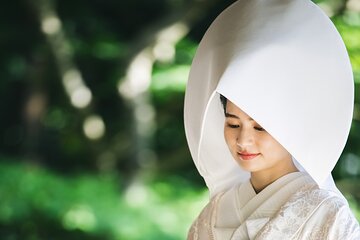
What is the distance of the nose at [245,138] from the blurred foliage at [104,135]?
2431mm

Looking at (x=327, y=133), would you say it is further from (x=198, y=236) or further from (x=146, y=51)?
(x=146, y=51)

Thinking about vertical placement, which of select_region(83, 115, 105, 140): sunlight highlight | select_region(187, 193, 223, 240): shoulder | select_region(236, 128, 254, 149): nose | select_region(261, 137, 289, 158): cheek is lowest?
select_region(187, 193, 223, 240): shoulder

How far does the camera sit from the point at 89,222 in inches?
170

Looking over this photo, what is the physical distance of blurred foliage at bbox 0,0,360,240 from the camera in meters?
4.38

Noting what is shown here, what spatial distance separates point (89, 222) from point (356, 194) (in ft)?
5.23

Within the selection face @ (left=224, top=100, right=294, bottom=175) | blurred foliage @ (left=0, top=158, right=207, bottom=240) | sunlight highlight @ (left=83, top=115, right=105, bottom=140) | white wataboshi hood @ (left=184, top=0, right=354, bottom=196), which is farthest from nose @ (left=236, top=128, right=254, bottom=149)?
sunlight highlight @ (left=83, top=115, right=105, bottom=140)

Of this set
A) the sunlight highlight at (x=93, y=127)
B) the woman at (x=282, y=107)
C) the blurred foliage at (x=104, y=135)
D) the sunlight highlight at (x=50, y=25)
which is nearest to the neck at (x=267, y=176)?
the woman at (x=282, y=107)

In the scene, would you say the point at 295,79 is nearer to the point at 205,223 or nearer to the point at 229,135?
the point at 229,135

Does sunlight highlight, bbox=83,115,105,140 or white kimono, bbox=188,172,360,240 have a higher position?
sunlight highlight, bbox=83,115,105,140

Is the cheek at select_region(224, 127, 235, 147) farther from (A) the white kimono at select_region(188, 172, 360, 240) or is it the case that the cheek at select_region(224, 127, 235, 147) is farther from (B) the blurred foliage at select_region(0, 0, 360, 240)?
(B) the blurred foliage at select_region(0, 0, 360, 240)

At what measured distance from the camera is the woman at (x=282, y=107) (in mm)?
1383

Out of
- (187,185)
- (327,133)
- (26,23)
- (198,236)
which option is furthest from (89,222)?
(327,133)

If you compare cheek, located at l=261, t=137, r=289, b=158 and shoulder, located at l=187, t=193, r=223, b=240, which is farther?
shoulder, located at l=187, t=193, r=223, b=240

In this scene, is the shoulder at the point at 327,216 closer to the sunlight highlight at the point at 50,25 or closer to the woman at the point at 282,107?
the woman at the point at 282,107
